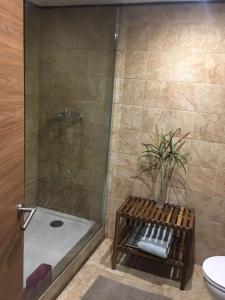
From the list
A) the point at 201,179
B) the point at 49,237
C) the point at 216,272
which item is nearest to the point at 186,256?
the point at 216,272

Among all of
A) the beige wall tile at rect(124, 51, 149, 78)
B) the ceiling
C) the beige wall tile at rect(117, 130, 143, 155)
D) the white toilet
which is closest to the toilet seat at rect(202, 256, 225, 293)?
the white toilet

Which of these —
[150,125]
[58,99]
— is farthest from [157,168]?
[58,99]

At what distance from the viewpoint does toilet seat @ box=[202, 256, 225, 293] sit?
1.60 metres

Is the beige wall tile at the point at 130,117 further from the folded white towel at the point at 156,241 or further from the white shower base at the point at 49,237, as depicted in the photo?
the white shower base at the point at 49,237

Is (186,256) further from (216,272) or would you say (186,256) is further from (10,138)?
(10,138)

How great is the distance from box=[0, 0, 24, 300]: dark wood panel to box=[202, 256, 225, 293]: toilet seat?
110 cm

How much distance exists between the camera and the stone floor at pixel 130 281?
1.99 m

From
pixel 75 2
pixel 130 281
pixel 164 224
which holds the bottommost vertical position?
pixel 130 281

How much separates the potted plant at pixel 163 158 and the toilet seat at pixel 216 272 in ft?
2.07

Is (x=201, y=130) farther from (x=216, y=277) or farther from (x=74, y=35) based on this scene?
(x=74, y=35)

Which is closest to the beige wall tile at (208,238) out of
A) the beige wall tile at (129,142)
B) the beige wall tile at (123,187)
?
the beige wall tile at (123,187)

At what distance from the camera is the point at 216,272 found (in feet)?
5.48

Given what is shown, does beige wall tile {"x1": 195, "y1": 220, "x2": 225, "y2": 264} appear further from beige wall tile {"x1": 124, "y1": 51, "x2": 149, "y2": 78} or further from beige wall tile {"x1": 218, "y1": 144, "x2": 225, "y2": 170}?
beige wall tile {"x1": 124, "y1": 51, "x2": 149, "y2": 78}

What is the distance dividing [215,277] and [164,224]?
1.61 ft
